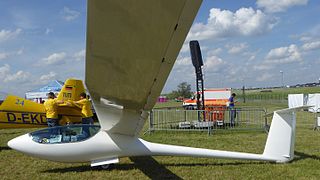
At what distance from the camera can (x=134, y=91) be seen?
3.42 metres

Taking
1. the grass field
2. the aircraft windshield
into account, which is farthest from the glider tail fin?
the aircraft windshield

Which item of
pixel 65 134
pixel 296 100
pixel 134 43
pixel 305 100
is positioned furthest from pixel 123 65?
pixel 296 100

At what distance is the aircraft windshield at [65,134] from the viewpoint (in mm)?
6543

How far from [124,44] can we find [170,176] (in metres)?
4.57

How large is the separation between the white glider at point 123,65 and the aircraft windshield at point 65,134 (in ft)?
0.11

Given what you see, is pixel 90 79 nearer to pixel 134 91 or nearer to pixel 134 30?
pixel 134 91

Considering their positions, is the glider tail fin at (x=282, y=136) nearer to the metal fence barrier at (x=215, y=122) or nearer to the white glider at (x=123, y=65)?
the white glider at (x=123, y=65)

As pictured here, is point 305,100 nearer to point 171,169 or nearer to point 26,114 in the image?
point 26,114

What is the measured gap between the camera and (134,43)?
2.36 meters

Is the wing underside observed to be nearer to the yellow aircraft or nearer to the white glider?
the white glider

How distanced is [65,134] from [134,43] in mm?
4855

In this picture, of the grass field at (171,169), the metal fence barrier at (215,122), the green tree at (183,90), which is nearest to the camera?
the grass field at (171,169)

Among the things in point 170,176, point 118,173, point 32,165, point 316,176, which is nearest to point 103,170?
point 118,173

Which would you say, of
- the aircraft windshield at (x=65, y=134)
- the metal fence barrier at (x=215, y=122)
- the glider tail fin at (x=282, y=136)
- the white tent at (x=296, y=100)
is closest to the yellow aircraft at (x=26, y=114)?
the metal fence barrier at (x=215, y=122)
